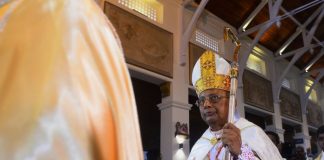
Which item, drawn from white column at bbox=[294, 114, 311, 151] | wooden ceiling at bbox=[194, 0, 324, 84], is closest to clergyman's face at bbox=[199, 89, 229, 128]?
wooden ceiling at bbox=[194, 0, 324, 84]

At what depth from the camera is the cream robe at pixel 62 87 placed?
1.81 ft

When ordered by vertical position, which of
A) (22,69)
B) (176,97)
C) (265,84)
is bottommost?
(22,69)

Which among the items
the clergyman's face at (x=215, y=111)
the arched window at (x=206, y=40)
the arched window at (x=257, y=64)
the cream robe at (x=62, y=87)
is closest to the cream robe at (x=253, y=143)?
the clergyman's face at (x=215, y=111)

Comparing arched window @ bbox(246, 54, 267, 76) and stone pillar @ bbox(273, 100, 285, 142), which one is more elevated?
arched window @ bbox(246, 54, 267, 76)

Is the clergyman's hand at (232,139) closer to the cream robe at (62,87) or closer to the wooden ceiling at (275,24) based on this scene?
the cream robe at (62,87)

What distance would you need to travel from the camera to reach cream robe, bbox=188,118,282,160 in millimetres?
2396

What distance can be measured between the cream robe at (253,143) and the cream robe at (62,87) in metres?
1.94

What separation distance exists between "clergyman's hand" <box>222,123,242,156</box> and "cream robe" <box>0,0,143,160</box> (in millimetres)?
1541

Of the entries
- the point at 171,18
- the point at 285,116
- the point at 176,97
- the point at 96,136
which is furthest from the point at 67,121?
the point at 285,116

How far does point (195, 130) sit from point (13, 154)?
12.9 m

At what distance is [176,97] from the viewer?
8367 millimetres

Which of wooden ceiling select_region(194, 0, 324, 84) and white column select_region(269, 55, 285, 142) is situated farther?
white column select_region(269, 55, 285, 142)

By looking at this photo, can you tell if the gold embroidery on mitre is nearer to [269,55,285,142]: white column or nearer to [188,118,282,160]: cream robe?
[188,118,282,160]: cream robe

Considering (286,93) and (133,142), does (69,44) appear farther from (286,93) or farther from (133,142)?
(286,93)
